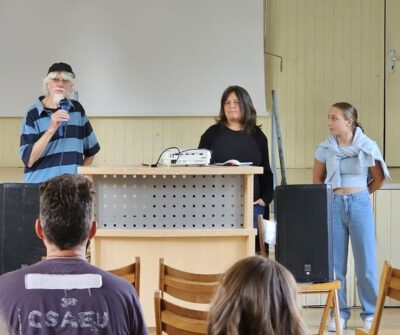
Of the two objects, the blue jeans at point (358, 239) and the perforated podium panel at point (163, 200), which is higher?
the perforated podium panel at point (163, 200)

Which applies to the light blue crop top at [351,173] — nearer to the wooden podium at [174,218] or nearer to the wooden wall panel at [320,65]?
the wooden podium at [174,218]

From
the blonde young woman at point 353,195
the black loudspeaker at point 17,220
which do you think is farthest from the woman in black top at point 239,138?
the black loudspeaker at point 17,220

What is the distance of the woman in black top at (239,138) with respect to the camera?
179 inches

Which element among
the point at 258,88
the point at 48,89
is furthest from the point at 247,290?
the point at 258,88

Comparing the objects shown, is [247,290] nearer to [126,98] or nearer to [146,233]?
[146,233]

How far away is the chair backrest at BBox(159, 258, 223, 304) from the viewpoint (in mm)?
2760

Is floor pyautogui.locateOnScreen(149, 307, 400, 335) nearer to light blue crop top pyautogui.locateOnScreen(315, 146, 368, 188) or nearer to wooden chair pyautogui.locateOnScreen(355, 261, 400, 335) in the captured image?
light blue crop top pyautogui.locateOnScreen(315, 146, 368, 188)

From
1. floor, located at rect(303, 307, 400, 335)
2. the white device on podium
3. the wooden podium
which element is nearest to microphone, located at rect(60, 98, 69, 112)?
the wooden podium

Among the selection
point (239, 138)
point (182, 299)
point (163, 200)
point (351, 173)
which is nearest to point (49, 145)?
point (163, 200)

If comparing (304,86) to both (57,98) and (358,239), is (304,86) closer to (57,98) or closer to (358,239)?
(358,239)

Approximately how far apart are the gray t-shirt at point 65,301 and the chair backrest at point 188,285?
31.0 inches

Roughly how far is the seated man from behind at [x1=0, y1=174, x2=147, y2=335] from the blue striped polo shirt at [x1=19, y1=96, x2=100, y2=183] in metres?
2.15

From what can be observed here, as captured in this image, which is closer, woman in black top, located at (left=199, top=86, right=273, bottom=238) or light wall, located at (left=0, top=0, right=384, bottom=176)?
woman in black top, located at (left=199, top=86, right=273, bottom=238)

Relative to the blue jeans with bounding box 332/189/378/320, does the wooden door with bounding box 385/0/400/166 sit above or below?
above
